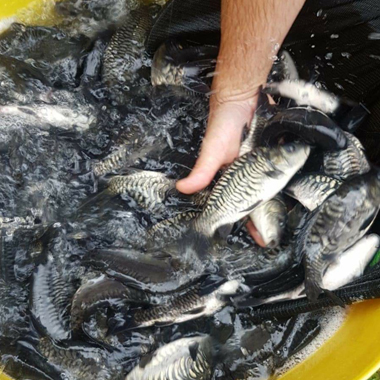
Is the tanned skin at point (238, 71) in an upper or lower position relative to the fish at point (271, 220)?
upper

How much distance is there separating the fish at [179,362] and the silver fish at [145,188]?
0.72 meters

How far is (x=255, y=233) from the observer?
2221 millimetres

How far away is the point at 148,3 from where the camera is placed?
2863mm

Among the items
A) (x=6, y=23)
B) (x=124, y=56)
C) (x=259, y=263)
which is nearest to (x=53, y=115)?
(x=124, y=56)

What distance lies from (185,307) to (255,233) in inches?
21.0

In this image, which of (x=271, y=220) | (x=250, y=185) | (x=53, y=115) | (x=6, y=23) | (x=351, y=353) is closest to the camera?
(x=351, y=353)

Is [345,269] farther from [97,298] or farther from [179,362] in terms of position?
[97,298]

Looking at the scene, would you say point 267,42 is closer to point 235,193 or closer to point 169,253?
point 235,193

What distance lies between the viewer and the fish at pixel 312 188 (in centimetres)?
207

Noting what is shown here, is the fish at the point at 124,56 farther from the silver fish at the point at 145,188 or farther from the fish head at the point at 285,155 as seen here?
the fish head at the point at 285,155

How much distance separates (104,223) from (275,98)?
1.17 m

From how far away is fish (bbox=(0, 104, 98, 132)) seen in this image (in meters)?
2.35

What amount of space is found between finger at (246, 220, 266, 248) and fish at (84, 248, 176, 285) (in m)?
0.47

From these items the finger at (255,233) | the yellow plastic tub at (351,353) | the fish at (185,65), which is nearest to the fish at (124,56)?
the fish at (185,65)
